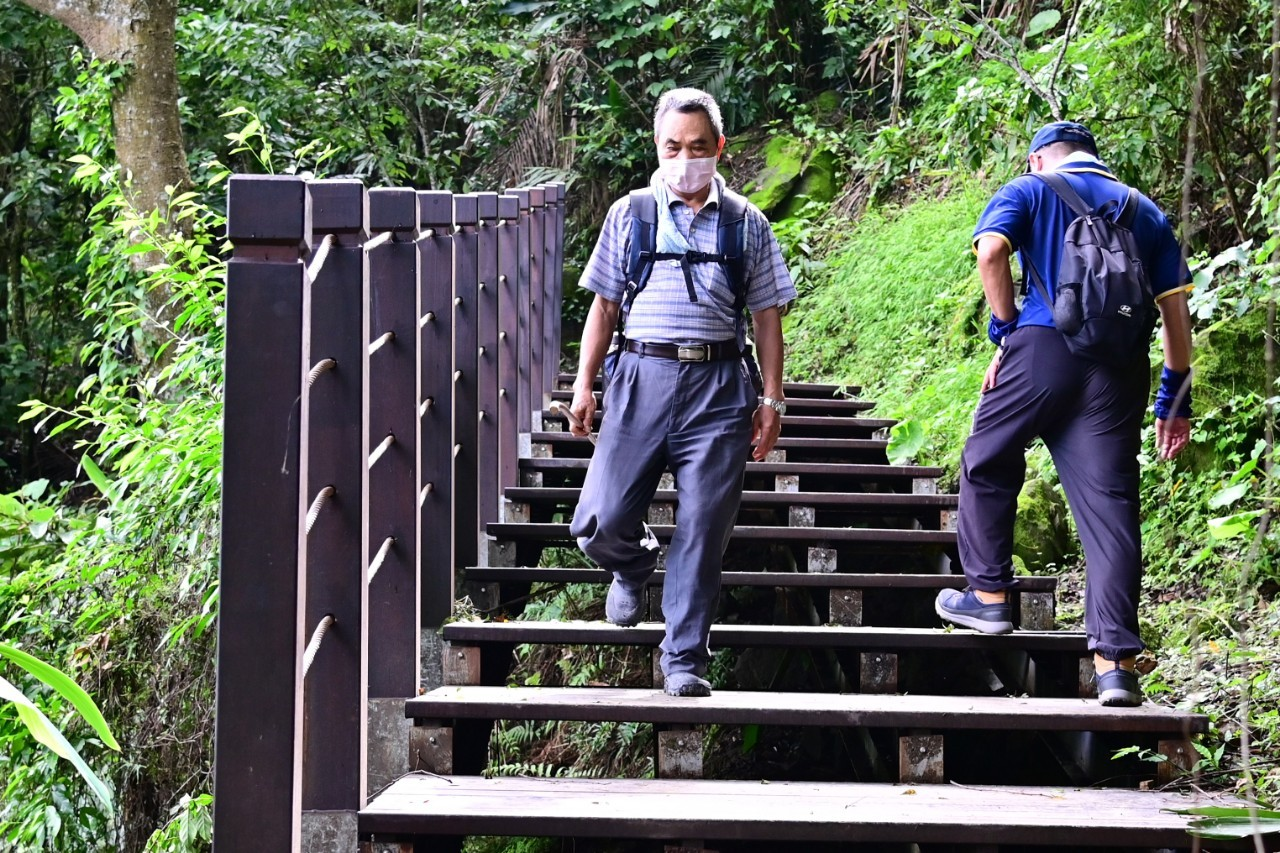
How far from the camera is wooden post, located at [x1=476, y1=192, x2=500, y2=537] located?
4.49m

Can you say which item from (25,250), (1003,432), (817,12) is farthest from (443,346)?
(25,250)

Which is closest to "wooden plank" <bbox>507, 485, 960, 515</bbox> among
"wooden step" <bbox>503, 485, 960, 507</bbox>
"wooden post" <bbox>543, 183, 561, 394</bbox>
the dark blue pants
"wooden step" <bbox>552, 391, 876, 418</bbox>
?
"wooden step" <bbox>503, 485, 960, 507</bbox>

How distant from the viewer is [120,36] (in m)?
7.00

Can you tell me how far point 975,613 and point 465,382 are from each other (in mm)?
1895

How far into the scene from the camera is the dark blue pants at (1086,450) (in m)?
3.07

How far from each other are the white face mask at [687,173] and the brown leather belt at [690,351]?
41cm

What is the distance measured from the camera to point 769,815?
252 centimetres

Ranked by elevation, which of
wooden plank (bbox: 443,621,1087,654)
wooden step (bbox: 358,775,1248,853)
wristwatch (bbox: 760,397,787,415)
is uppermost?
wristwatch (bbox: 760,397,787,415)

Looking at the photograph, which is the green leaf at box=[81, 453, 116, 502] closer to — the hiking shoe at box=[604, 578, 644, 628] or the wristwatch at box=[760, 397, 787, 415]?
the hiking shoe at box=[604, 578, 644, 628]

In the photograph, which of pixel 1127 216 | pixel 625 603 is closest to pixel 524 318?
pixel 625 603

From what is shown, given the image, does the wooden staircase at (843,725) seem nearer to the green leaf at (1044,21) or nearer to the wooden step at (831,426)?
the wooden step at (831,426)

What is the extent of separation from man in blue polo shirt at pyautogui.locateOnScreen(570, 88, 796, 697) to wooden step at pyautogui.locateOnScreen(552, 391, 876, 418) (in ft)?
10.2

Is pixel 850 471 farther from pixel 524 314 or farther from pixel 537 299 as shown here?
pixel 537 299

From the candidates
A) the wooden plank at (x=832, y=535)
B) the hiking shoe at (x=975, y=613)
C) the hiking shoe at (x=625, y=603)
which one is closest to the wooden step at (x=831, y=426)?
the wooden plank at (x=832, y=535)
